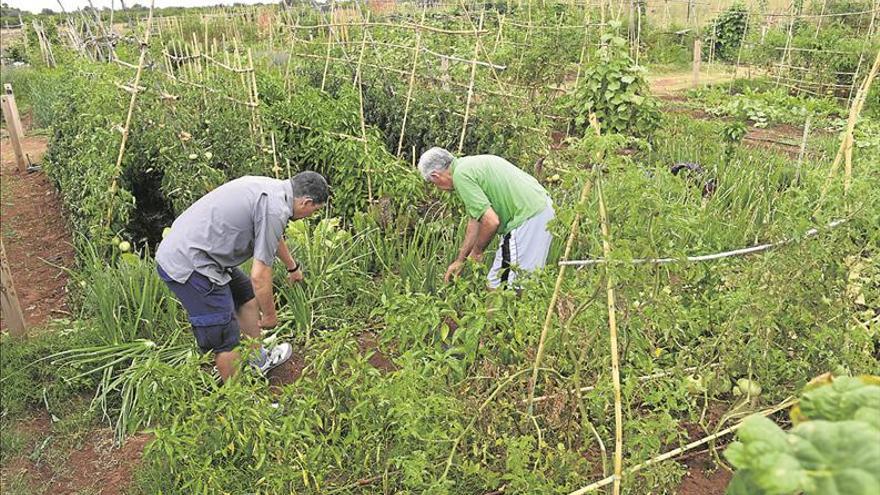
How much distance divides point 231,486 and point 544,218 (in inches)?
88.2

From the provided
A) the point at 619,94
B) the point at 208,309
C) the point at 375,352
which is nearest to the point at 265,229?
the point at 208,309

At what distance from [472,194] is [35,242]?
456cm

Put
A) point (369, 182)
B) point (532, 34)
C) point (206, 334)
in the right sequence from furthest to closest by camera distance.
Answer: point (532, 34) → point (369, 182) → point (206, 334)

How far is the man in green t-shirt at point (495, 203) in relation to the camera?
12.1 feet

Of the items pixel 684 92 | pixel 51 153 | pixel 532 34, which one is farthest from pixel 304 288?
pixel 684 92

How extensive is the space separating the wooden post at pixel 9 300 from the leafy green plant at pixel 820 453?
2.92 metres

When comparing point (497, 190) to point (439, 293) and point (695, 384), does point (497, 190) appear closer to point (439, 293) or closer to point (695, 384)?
point (439, 293)

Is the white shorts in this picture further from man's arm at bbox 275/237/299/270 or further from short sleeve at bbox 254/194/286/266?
short sleeve at bbox 254/194/286/266

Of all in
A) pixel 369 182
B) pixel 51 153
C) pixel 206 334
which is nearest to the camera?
pixel 206 334

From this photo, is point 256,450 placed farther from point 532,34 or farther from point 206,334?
point 532,34

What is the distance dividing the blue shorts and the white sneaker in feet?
1.03

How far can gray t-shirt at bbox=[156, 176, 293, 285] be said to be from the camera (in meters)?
3.25

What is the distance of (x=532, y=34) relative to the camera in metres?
7.70

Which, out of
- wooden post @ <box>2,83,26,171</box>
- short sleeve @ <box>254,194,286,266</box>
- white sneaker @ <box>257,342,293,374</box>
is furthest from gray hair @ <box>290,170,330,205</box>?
wooden post @ <box>2,83,26,171</box>
